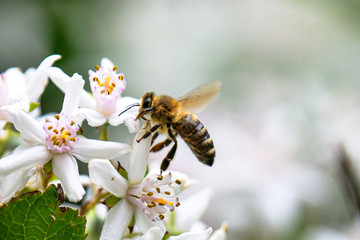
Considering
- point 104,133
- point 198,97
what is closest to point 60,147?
point 104,133

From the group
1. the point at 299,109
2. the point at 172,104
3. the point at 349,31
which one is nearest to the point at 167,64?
the point at 299,109

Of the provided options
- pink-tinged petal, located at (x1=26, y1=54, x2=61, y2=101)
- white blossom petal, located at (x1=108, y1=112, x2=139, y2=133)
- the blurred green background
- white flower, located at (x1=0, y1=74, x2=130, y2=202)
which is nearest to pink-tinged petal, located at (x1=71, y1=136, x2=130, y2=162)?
white flower, located at (x1=0, y1=74, x2=130, y2=202)

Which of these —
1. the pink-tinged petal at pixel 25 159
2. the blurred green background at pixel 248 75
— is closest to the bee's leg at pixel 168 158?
the pink-tinged petal at pixel 25 159

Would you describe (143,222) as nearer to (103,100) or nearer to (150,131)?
(150,131)

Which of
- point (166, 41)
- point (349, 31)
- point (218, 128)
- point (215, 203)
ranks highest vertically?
point (349, 31)

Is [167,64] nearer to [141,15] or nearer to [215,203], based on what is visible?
[141,15]

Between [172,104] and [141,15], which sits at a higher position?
[172,104]
